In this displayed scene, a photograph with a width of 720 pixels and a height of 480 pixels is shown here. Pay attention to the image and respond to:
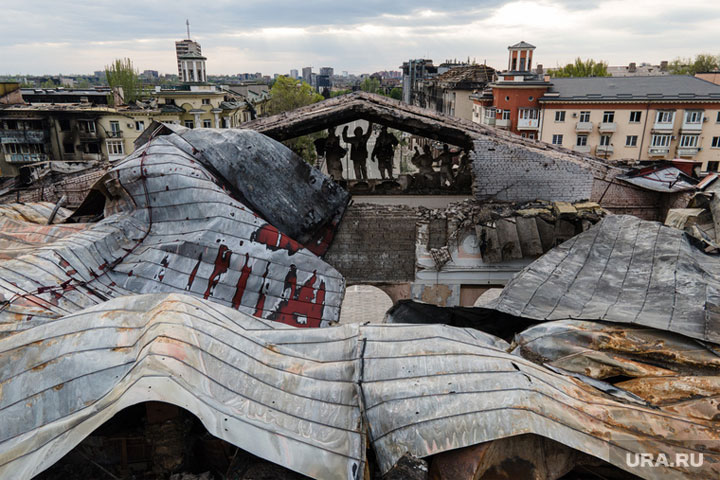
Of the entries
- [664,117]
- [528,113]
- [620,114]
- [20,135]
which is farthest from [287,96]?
[664,117]

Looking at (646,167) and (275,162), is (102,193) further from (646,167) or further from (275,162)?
(646,167)

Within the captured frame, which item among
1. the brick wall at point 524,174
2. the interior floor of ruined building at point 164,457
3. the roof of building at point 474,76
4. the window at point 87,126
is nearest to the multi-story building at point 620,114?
the roof of building at point 474,76

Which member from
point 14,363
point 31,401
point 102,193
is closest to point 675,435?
point 31,401

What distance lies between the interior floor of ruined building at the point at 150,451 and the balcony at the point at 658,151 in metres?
34.7

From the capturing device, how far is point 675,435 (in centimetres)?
381

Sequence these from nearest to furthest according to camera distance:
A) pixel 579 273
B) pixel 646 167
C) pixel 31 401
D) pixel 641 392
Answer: pixel 31 401 < pixel 641 392 < pixel 579 273 < pixel 646 167

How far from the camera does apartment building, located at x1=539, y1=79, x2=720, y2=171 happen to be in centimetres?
2973

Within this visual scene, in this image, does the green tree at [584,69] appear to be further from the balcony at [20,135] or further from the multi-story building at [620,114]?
the balcony at [20,135]

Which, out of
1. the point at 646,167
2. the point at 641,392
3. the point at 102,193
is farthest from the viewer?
the point at 646,167

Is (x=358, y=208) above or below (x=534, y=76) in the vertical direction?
below

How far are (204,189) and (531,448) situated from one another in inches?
225

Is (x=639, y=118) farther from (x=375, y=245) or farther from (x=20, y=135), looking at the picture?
(x=20, y=135)

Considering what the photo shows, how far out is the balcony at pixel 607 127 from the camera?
30.7 metres

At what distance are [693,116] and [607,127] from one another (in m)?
4.95
